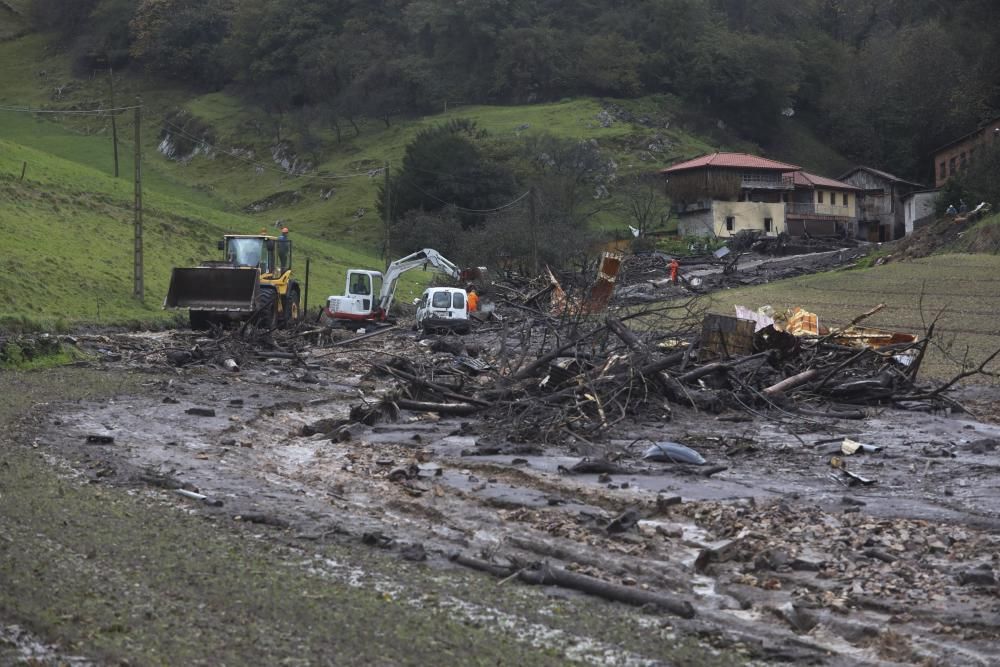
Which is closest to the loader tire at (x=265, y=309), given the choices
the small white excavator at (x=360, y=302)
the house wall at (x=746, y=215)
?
the small white excavator at (x=360, y=302)

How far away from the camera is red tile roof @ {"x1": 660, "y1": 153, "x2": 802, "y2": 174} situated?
261ft

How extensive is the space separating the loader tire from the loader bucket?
1.33 feet

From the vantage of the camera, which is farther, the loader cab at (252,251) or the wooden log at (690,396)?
the loader cab at (252,251)

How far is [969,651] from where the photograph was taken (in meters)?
7.79

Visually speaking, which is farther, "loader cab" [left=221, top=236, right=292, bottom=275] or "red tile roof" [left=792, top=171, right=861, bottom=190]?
"red tile roof" [left=792, top=171, right=861, bottom=190]

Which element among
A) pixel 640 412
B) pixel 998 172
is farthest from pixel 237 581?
pixel 998 172

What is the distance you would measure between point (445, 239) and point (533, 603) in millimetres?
56527

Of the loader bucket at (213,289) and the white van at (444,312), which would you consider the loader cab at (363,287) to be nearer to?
the white van at (444,312)

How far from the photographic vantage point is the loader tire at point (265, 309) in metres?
31.4

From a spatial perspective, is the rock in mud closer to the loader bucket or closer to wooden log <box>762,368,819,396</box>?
wooden log <box>762,368,819,396</box>

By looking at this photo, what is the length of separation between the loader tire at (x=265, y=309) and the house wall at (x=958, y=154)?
171ft

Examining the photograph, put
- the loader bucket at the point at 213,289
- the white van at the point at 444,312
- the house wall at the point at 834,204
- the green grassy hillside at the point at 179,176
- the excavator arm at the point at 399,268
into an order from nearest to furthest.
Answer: the loader bucket at the point at 213,289
the white van at the point at 444,312
the green grassy hillside at the point at 179,176
the excavator arm at the point at 399,268
the house wall at the point at 834,204

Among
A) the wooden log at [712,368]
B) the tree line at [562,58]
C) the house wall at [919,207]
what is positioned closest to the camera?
the wooden log at [712,368]

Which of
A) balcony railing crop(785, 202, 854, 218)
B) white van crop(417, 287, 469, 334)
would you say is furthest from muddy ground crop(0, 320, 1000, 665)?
balcony railing crop(785, 202, 854, 218)
